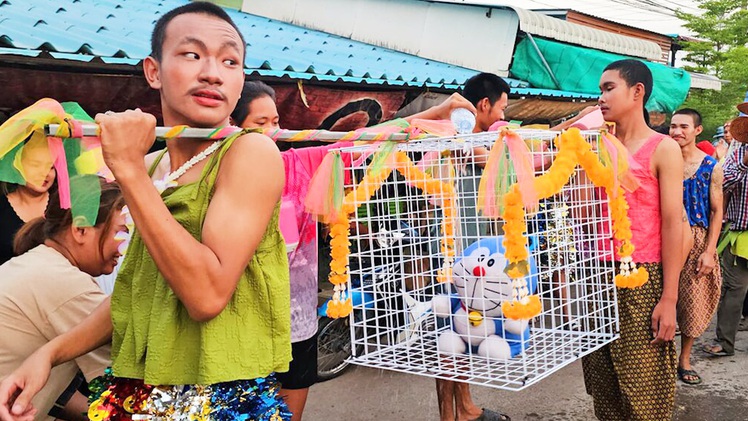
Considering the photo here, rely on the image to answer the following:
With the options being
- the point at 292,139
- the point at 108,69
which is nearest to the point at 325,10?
the point at 108,69

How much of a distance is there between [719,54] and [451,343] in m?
20.3

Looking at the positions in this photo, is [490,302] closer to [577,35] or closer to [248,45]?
[248,45]

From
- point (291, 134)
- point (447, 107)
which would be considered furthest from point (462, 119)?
point (291, 134)

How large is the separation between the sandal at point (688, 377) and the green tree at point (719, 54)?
1583 centimetres

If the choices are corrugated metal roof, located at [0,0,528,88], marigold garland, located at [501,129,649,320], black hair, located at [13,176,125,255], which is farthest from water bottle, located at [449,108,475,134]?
corrugated metal roof, located at [0,0,528,88]

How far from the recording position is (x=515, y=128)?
6.37 feet

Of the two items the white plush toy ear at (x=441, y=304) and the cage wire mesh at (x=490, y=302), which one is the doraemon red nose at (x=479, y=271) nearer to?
the cage wire mesh at (x=490, y=302)

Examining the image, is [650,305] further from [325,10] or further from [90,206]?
[325,10]

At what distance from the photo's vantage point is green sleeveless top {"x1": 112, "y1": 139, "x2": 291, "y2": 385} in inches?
49.8

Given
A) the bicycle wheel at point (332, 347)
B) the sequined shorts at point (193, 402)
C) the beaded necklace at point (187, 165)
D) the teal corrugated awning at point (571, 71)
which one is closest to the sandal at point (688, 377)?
the bicycle wheel at point (332, 347)

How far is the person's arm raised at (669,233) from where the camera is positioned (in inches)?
98.4

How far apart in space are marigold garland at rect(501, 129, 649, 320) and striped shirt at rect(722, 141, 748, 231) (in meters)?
3.44

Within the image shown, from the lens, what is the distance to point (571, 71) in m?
8.58

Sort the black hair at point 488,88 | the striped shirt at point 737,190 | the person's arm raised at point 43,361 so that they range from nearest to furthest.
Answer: the person's arm raised at point 43,361
the black hair at point 488,88
the striped shirt at point 737,190
